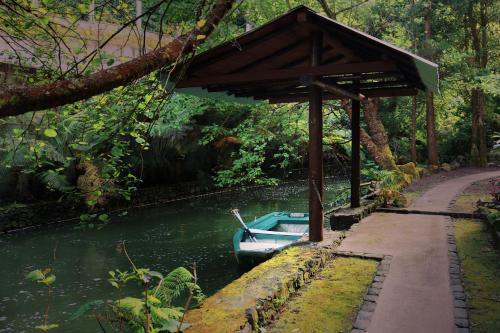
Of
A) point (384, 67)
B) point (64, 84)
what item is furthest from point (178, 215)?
point (64, 84)

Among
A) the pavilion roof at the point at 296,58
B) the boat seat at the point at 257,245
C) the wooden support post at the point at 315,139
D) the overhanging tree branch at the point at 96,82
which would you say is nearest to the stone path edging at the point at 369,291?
the wooden support post at the point at 315,139

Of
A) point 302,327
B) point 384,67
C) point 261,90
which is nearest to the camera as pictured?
point 302,327

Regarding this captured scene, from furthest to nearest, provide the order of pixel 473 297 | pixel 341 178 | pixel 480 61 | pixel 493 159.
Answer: pixel 341 178 → pixel 493 159 → pixel 480 61 → pixel 473 297

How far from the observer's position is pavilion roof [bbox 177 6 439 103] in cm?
566

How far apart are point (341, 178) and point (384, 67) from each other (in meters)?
21.6

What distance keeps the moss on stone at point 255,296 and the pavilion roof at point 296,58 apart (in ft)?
8.35

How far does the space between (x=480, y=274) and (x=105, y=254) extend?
940cm

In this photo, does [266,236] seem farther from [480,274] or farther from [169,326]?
[169,326]

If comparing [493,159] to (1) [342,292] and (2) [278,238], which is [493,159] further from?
(1) [342,292]

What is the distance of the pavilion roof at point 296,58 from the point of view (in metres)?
5.66

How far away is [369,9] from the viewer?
17.7m

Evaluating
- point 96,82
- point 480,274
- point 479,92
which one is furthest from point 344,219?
point 479,92

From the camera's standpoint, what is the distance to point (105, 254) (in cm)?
1171

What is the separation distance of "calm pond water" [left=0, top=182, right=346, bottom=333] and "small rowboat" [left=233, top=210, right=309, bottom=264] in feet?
2.73
